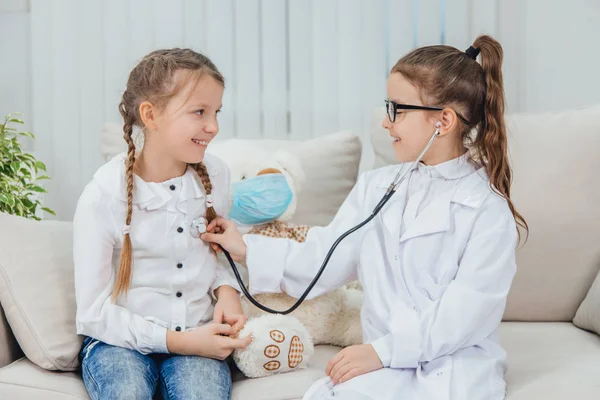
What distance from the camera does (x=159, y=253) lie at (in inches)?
62.8

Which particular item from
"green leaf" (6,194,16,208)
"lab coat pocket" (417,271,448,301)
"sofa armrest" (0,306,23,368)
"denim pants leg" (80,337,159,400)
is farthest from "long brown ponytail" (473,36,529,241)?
"green leaf" (6,194,16,208)

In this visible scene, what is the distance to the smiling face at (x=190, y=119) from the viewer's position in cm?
154

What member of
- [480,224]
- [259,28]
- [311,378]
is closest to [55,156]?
[259,28]

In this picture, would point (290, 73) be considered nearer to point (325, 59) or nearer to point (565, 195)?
point (325, 59)

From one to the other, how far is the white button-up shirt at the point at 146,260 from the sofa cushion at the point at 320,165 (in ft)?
1.26

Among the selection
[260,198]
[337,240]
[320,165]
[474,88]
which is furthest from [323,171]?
[474,88]

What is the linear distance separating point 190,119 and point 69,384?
58 centimetres

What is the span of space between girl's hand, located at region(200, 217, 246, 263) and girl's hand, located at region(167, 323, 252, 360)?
189 mm

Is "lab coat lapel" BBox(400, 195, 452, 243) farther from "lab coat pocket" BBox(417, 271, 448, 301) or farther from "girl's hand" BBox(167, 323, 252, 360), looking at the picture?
"girl's hand" BBox(167, 323, 252, 360)

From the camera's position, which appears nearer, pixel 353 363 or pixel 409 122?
pixel 353 363

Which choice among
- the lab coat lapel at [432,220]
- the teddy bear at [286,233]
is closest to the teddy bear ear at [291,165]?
the teddy bear at [286,233]

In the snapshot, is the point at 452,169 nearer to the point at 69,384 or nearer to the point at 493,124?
the point at 493,124

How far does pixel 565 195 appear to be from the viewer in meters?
1.93

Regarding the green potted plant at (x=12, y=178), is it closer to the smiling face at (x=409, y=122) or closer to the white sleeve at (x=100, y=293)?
the white sleeve at (x=100, y=293)
